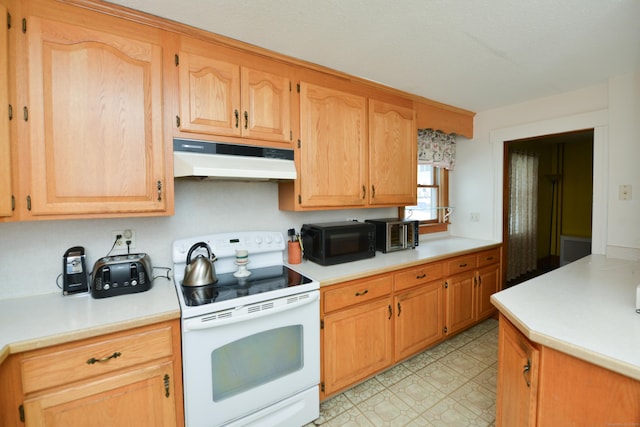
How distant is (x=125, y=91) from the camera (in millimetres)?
1367

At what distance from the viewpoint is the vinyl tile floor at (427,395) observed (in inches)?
A: 66.3

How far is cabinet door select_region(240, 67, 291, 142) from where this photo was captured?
169cm

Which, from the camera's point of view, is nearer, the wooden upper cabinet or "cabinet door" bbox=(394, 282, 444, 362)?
the wooden upper cabinet

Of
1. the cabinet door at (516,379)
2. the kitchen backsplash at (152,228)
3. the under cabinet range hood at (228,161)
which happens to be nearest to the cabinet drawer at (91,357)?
the kitchen backsplash at (152,228)

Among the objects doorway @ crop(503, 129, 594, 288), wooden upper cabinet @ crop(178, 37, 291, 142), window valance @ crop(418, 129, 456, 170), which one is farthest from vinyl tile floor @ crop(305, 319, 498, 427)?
doorway @ crop(503, 129, 594, 288)

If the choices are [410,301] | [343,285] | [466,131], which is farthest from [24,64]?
[466,131]

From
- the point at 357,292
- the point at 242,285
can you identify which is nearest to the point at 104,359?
the point at 242,285

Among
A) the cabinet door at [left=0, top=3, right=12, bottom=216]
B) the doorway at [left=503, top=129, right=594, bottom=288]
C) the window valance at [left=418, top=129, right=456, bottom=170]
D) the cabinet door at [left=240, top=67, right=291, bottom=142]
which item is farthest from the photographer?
the doorway at [left=503, top=129, right=594, bottom=288]

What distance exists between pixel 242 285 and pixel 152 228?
0.70 m

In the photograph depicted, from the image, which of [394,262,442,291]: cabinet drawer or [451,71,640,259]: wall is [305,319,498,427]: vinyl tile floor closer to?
[394,262,442,291]: cabinet drawer

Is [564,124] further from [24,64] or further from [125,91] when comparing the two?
[24,64]

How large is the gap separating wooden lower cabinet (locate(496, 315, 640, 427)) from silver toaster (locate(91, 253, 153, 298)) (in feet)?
5.92

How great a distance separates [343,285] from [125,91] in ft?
5.28

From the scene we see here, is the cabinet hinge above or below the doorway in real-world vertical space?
below
